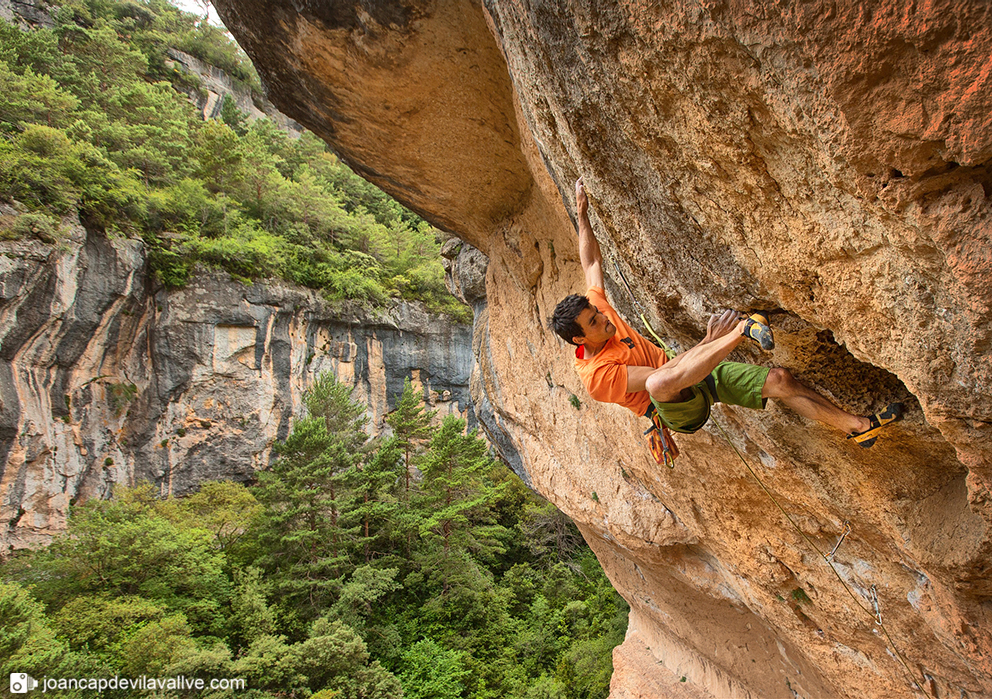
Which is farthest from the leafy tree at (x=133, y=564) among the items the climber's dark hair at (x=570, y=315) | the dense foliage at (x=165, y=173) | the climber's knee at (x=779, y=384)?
the climber's knee at (x=779, y=384)

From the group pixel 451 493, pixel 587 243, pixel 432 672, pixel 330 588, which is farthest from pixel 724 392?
pixel 451 493

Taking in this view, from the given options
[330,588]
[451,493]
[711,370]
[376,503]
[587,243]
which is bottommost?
[330,588]

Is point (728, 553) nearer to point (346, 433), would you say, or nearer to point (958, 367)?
point (958, 367)

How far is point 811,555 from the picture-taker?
126 inches

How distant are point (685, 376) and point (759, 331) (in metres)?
0.33

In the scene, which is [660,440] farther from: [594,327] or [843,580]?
[843,580]

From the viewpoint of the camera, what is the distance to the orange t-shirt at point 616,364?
2.45 metres

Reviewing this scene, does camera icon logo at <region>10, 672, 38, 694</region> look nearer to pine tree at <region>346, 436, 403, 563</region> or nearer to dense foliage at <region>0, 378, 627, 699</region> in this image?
dense foliage at <region>0, 378, 627, 699</region>

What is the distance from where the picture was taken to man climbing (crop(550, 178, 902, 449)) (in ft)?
6.95

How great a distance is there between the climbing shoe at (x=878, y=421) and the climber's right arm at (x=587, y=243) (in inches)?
49.9

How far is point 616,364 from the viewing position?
2443 millimetres

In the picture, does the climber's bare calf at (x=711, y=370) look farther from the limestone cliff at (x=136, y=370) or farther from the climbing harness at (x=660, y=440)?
the limestone cliff at (x=136, y=370)

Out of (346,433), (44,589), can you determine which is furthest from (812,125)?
(346,433)

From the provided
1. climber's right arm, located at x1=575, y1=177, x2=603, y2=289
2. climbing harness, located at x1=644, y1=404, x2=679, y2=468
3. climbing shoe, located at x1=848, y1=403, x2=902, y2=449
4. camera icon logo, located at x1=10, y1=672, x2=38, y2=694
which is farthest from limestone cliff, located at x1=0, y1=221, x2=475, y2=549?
climbing shoe, located at x1=848, y1=403, x2=902, y2=449
